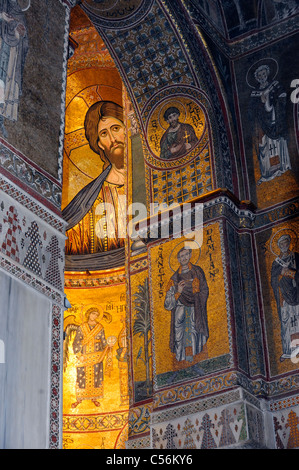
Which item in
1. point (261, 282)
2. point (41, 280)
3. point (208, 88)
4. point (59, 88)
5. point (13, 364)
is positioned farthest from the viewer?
Result: point (208, 88)

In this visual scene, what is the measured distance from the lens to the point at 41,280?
608cm

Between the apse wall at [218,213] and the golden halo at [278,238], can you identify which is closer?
the apse wall at [218,213]

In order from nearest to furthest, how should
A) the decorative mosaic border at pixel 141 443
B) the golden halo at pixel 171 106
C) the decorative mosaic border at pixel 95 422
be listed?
the decorative mosaic border at pixel 141 443
the golden halo at pixel 171 106
the decorative mosaic border at pixel 95 422

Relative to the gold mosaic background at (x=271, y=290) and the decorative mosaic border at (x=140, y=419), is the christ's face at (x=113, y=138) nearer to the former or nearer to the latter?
the gold mosaic background at (x=271, y=290)

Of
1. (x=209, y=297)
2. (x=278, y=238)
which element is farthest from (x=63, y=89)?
(x=278, y=238)

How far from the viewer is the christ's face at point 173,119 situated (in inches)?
394

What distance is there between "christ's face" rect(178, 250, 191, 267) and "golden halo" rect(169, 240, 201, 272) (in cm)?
4

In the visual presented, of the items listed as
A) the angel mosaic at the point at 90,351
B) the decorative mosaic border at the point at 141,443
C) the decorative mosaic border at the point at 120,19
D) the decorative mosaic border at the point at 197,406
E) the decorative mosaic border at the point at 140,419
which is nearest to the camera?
the decorative mosaic border at the point at 197,406

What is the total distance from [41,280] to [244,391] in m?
2.99

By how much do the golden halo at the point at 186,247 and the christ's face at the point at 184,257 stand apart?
4cm

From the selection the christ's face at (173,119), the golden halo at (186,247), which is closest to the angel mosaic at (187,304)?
the golden halo at (186,247)

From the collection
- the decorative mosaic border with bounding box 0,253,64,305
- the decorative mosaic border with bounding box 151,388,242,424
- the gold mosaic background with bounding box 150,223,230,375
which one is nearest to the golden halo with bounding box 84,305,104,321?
the gold mosaic background with bounding box 150,223,230,375

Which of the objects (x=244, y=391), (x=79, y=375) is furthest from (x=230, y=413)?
(x=79, y=375)
